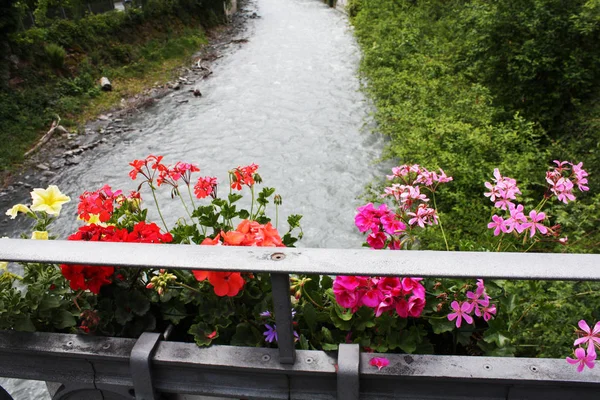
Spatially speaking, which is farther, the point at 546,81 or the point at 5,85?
the point at 5,85

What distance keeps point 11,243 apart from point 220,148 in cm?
588

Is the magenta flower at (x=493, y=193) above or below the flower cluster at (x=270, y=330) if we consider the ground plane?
above

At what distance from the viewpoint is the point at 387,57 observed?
819 centimetres

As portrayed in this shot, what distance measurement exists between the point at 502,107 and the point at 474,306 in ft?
16.1

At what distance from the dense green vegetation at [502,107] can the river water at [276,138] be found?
718 mm

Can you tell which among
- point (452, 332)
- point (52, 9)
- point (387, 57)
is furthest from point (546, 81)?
point (52, 9)

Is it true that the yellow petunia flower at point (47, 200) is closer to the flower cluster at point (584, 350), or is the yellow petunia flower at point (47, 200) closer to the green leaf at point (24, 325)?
the green leaf at point (24, 325)

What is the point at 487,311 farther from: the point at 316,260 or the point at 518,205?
the point at 316,260

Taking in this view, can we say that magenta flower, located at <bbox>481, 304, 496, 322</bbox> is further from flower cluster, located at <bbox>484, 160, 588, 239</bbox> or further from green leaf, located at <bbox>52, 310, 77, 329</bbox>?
green leaf, located at <bbox>52, 310, 77, 329</bbox>

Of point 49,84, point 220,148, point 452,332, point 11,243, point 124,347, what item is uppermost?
point 11,243

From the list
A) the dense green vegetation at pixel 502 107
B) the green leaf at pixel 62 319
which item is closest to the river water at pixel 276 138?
the dense green vegetation at pixel 502 107

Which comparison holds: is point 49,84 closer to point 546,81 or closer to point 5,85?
point 5,85

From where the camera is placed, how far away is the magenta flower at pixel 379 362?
1.26 metres

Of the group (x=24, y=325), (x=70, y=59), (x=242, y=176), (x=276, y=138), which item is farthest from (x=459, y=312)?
(x=70, y=59)
